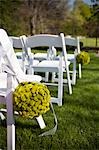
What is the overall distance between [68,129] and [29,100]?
3.57ft

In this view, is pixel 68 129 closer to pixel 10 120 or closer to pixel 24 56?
pixel 10 120

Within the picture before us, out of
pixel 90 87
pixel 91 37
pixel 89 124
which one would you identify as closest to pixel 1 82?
pixel 89 124

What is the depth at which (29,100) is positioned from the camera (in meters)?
2.50

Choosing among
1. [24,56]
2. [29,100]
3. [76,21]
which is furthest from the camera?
[76,21]

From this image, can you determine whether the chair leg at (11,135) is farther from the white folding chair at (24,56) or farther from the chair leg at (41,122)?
the white folding chair at (24,56)

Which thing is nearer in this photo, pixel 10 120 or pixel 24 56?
pixel 10 120

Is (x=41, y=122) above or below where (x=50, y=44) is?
below

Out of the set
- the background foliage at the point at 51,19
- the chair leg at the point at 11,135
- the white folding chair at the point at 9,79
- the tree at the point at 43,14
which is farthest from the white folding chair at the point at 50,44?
the tree at the point at 43,14

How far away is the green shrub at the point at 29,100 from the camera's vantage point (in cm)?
249

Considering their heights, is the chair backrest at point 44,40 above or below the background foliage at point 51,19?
above

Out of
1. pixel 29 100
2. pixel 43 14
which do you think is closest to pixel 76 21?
pixel 43 14

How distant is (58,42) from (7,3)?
21.1 m

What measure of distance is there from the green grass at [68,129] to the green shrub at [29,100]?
645 mm

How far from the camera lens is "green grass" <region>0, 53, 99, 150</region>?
311 cm
